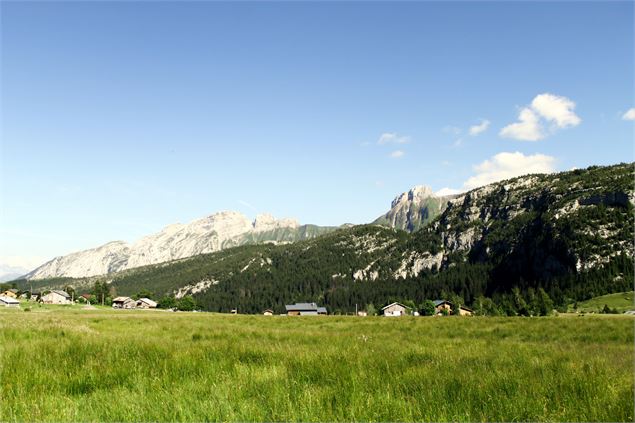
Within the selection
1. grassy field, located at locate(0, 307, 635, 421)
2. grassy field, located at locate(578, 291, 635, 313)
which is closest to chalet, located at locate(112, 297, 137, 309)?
grassy field, located at locate(578, 291, 635, 313)

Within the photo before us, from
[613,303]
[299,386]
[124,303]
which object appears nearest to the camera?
[299,386]

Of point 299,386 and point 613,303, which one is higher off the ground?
point 299,386

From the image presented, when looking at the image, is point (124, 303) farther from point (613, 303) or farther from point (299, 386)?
point (299, 386)

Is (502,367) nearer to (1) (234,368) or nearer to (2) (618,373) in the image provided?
(2) (618,373)

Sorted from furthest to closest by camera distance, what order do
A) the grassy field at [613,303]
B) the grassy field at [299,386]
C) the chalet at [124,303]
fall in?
the chalet at [124,303] < the grassy field at [613,303] < the grassy field at [299,386]

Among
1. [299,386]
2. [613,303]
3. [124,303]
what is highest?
[299,386]

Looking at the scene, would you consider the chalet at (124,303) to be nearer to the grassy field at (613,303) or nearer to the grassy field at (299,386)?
the grassy field at (613,303)

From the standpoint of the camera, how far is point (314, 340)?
13.7 metres

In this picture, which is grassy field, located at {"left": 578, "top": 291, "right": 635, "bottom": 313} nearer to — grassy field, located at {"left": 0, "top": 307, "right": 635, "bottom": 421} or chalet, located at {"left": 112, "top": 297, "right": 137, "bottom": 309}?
grassy field, located at {"left": 0, "top": 307, "right": 635, "bottom": 421}

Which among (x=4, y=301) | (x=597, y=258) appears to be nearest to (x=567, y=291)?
(x=597, y=258)

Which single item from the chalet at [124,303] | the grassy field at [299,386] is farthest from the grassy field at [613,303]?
the chalet at [124,303]

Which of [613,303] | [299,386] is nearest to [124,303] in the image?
[613,303]

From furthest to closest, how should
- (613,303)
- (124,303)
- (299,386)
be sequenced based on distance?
1. (124,303)
2. (613,303)
3. (299,386)

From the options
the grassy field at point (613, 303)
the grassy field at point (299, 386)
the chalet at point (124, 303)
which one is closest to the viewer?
the grassy field at point (299, 386)
